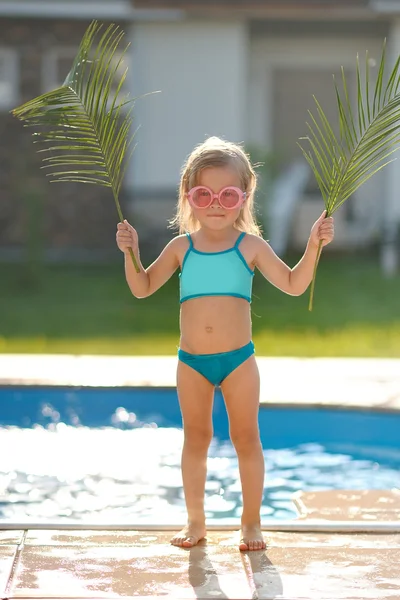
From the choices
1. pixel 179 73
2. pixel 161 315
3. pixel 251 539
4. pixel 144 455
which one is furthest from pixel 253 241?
pixel 179 73

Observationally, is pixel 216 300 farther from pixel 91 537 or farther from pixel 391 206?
pixel 391 206

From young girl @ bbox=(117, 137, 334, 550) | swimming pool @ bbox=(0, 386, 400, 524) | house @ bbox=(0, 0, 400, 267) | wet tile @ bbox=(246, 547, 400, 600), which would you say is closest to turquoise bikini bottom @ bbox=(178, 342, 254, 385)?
young girl @ bbox=(117, 137, 334, 550)

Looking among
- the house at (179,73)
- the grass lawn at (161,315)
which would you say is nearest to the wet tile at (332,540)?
the grass lawn at (161,315)

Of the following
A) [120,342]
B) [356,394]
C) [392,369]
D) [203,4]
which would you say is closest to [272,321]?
[120,342]

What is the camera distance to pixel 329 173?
3.38 metres

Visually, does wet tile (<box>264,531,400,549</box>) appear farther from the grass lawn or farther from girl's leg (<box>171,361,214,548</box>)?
the grass lawn

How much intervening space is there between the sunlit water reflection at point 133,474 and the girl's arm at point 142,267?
4.43 ft

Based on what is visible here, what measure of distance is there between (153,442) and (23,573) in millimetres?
3167

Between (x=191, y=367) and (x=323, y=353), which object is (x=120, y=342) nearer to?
(x=323, y=353)

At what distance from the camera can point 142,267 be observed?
346 centimetres

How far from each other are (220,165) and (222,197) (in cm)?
11

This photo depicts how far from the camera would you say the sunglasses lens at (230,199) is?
11.0ft

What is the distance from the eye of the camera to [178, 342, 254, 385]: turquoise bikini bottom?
3.39 meters

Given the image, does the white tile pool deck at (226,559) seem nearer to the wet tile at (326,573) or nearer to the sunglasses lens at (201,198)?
the wet tile at (326,573)
